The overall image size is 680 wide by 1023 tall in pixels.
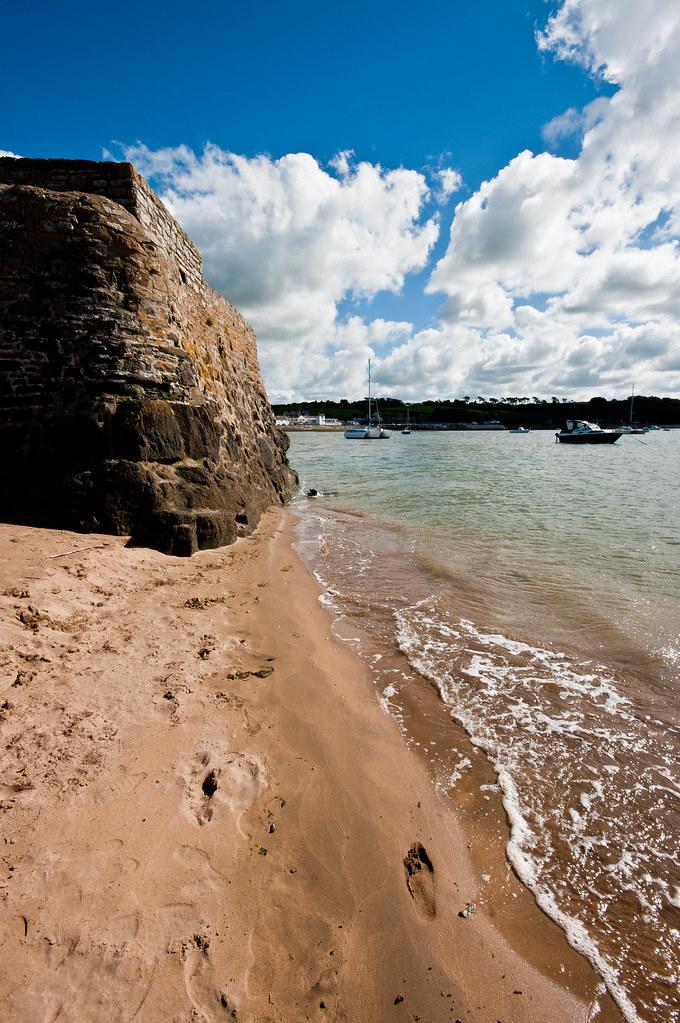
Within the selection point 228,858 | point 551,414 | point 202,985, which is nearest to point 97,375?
point 228,858

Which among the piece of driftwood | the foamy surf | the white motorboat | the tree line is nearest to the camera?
the foamy surf

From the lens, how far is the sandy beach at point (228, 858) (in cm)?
224

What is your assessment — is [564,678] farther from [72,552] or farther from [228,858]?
[72,552]

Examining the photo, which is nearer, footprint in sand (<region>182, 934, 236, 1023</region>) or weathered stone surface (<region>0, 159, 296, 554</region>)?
footprint in sand (<region>182, 934, 236, 1023</region>)

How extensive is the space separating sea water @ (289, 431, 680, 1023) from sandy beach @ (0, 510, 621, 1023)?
40 centimetres

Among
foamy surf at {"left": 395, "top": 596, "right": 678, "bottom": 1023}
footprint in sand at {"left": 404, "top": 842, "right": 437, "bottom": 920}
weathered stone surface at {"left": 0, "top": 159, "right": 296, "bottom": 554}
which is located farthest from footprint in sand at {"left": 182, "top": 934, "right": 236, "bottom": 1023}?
weathered stone surface at {"left": 0, "top": 159, "right": 296, "bottom": 554}

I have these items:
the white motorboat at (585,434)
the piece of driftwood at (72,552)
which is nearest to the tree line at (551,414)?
the white motorboat at (585,434)

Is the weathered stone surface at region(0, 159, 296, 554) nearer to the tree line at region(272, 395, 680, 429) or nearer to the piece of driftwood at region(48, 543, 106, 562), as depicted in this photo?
the piece of driftwood at region(48, 543, 106, 562)

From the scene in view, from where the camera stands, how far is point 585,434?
71.9 metres

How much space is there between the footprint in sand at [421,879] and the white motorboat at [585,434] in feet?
265

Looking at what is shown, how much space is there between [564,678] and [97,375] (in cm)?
1019

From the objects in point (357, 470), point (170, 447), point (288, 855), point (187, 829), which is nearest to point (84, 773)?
point (187, 829)

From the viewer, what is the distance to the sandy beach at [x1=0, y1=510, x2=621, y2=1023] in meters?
2.24

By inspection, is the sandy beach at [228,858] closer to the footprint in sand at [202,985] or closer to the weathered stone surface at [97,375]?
the footprint in sand at [202,985]
